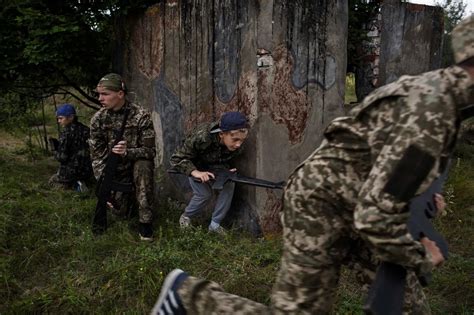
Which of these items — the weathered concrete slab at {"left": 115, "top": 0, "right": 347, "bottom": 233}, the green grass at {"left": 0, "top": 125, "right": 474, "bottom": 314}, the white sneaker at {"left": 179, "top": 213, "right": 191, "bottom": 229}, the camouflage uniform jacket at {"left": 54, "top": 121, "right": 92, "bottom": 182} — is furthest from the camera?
the camouflage uniform jacket at {"left": 54, "top": 121, "right": 92, "bottom": 182}

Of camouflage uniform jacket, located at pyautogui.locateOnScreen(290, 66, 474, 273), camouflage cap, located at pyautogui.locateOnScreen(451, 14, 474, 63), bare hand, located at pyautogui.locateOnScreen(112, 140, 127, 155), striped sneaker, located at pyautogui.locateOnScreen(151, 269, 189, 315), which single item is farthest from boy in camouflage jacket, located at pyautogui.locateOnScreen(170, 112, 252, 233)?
camouflage cap, located at pyautogui.locateOnScreen(451, 14, 474, 63)

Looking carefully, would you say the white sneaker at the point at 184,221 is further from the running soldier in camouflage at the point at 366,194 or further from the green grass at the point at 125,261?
the running soldier in camouflage at the point at 366,194

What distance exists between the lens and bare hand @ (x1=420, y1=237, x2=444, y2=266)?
6.50 feet

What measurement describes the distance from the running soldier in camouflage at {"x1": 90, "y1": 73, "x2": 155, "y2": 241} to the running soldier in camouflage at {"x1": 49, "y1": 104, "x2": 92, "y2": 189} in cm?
131

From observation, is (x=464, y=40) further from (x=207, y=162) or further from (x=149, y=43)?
(x=149, y=43)

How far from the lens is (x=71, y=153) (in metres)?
5.89

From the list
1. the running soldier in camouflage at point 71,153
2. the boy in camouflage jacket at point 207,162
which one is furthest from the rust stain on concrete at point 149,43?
the boy in camouflage jacket at point 207,162

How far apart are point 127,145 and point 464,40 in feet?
10.4

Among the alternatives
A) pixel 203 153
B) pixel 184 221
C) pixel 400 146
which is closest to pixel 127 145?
pixel 203 153

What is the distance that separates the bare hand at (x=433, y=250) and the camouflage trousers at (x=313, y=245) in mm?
295

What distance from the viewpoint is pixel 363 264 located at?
93.8 inches

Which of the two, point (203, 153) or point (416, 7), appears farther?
point (416, 7)

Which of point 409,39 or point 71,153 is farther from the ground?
point 409,39

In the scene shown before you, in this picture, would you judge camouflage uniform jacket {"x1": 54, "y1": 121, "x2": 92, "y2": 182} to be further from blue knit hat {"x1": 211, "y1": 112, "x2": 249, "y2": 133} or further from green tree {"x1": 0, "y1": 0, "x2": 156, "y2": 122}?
blue knit hat {"x1": 211, "y1": 112, "x2": 249, "y2": 133}
